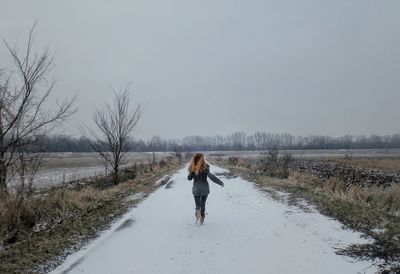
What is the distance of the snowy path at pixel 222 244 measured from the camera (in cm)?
711

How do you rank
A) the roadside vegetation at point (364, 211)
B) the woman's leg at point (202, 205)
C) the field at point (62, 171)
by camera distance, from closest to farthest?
the roadside vegetation at point (364, 211)
the woman's leg at point (202, 205)
the field at point (62, 171)

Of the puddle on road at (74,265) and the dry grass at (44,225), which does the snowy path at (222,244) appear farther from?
the dry grass at (44,225)

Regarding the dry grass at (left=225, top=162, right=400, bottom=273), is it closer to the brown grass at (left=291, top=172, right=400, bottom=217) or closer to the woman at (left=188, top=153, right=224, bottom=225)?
the brown grass at (left=291, top=172, right=400, bottom=217)

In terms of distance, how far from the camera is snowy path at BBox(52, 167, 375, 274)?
7.11 m

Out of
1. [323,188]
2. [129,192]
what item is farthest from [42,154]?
[323,188]

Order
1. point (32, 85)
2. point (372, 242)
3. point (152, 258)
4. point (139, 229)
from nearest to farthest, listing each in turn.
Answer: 1. point (152, 258)
2. point (372, 242)
3. point (139, 229)
4. point (32, 85)

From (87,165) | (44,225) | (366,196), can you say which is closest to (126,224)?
(44,225)

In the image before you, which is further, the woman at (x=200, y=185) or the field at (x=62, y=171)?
the field at (x=62, y=171)

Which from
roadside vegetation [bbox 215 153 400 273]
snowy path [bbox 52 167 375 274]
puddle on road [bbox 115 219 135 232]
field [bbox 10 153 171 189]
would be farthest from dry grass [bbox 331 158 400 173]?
puddle on road [bbox 115 219 135 232]

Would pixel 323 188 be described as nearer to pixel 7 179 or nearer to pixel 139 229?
pixel 139 229

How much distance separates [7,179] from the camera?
11.8 metres

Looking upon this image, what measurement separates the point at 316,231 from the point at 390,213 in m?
3.62

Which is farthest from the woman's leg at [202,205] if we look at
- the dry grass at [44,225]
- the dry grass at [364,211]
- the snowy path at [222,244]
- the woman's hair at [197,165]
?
the dry grass at [364,211]

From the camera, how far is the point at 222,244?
8.81 meters
